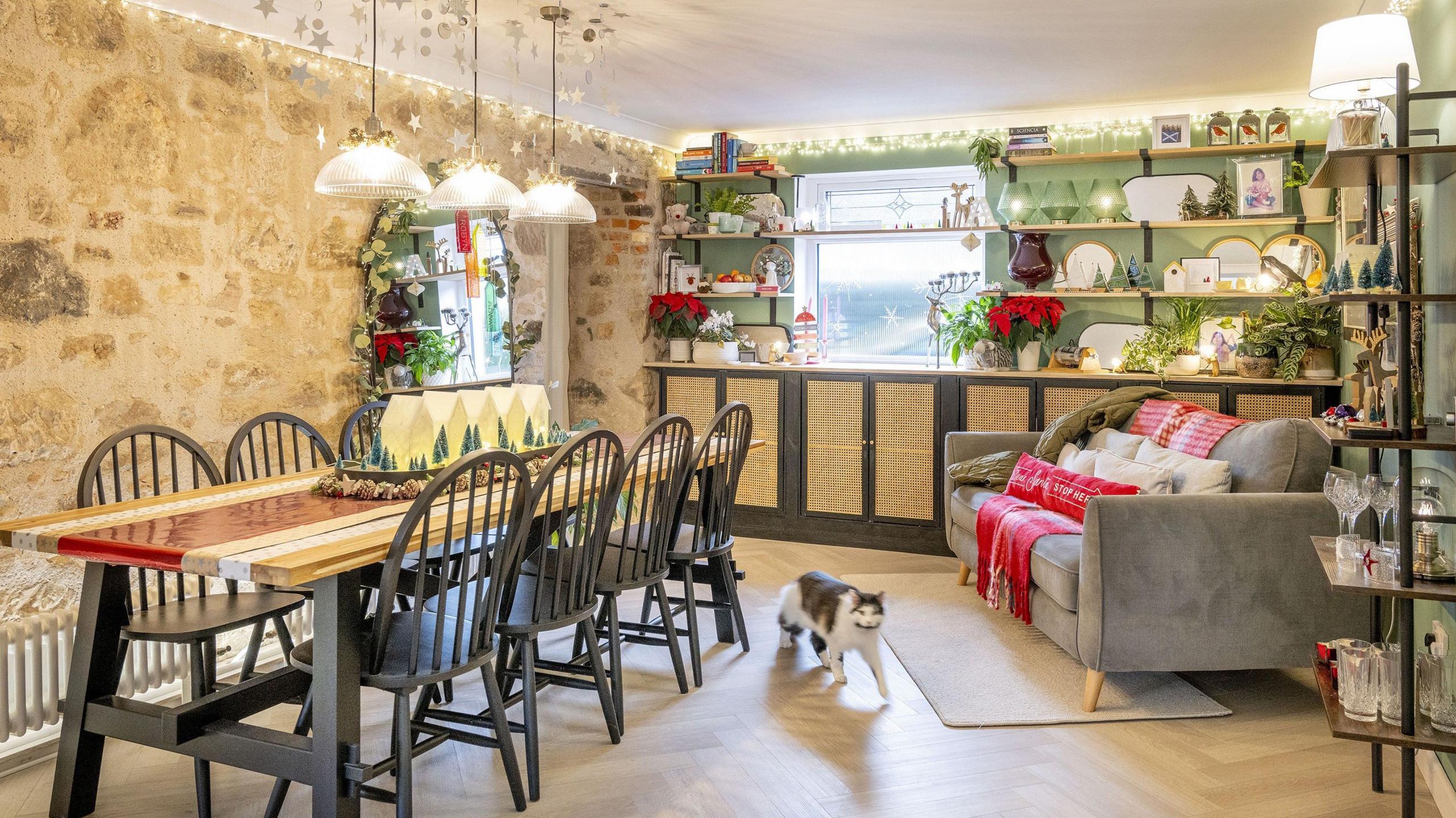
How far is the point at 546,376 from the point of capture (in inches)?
232

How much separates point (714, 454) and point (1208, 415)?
1945 mm

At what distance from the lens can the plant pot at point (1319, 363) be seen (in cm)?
462

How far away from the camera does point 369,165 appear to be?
2.76 meters

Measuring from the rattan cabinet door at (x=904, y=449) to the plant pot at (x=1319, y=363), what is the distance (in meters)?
1.68

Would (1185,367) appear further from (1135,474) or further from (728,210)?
(728,210)

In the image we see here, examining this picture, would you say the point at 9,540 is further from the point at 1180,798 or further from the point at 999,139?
the point at 999,139

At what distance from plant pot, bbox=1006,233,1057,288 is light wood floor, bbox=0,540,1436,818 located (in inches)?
99.6

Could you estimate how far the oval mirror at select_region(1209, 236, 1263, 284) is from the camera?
5172 millimetres

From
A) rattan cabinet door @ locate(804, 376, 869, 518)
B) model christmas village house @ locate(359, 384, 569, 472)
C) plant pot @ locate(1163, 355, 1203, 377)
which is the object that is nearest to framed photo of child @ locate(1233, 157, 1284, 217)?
plant pot @ locate(1163, 355, 1203, 377)

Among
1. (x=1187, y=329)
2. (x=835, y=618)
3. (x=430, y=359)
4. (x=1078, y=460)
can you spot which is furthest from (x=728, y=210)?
(x=835, y=618)

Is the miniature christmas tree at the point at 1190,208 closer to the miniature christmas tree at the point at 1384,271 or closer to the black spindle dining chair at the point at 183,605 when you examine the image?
the miniature christmas tree at the point at 1384,271

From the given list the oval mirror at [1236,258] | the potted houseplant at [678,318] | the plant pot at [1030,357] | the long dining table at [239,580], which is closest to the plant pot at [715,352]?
the potted houseplant at [678,318]

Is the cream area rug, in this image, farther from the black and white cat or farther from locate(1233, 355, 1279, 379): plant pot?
locate(1233, 355, 1279, 379): plant pot

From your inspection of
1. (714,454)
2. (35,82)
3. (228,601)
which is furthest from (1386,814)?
(35,82)
